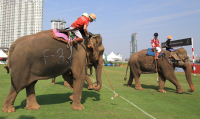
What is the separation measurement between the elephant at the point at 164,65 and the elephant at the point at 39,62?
4936 millimetres

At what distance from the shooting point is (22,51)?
467 centimetres

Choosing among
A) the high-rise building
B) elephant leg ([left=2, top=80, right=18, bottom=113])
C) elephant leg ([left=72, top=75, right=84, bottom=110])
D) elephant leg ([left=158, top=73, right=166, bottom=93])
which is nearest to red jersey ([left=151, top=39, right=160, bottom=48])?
elephant leg ([left=158, top=73, right=166, bottom=93])

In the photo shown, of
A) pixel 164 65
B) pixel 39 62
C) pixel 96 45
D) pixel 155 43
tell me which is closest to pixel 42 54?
pixel 39 62

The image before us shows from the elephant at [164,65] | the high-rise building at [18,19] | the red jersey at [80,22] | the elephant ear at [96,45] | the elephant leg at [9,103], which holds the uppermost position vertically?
the high-rise building at [18,19]

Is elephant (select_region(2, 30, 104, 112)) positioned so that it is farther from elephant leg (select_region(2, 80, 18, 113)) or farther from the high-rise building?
the high-rise building

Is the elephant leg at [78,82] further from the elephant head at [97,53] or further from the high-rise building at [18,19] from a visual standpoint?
the high-rise building at [18,19]

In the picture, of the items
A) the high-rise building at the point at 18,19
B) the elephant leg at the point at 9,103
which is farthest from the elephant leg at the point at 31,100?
the high-rise building at the point at 18,19

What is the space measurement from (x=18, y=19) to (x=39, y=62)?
336ft

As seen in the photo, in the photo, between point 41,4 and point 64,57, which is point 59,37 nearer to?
point 64,57

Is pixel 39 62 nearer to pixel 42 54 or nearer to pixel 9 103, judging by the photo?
pixel 42 54

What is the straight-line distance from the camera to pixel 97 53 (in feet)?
22.2

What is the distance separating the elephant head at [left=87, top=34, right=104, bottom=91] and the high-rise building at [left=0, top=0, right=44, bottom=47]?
88960 millimetres

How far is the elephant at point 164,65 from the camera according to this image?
8.81 m

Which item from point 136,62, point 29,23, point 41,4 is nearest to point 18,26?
point 29,23
